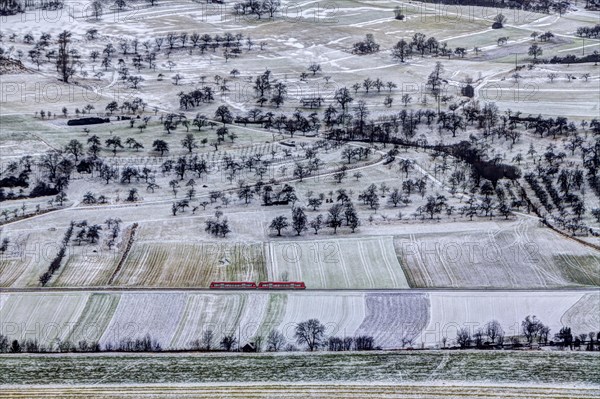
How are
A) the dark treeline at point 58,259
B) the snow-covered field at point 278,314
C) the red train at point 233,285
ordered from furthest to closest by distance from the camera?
1. the dark treeline at point 58,259
2. the red train at point 233,285
3. the snow-covered field at point 278,314

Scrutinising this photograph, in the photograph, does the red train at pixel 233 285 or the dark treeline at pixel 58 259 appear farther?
the dark treeline at pixel 58 259

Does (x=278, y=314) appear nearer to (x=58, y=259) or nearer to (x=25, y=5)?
(x=58, y=259)

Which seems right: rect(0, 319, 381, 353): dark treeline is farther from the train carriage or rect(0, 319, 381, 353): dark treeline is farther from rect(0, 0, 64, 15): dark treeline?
rect(0, 0, 64, 15): dark treeline

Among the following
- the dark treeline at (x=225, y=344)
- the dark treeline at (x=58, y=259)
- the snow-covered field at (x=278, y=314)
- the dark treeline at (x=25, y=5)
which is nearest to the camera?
the dark treeline at (x=225, y=344)

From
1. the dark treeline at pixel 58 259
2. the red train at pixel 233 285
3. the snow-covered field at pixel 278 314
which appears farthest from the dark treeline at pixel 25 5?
the red train at pixel 233 285

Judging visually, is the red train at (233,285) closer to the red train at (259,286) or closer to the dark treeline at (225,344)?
the red train at (259,286)

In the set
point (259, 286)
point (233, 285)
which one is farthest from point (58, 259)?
point (259, 286)

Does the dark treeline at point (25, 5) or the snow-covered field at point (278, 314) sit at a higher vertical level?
the dark treeline at point (25, 5)

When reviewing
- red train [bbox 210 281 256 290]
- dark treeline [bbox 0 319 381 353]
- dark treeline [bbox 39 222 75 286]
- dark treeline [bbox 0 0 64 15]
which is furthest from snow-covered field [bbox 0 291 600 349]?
dark treeline [bbox 0 0 64 15]

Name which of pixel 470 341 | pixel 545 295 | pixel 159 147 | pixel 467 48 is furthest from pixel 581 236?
pixel 467 48

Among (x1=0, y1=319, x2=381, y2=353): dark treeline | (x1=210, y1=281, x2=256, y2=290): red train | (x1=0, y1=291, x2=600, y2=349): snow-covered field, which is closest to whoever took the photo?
(x1=0, y1=319, x2=381, y2=353): dark treeline

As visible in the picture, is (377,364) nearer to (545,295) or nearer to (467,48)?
(545,295)
